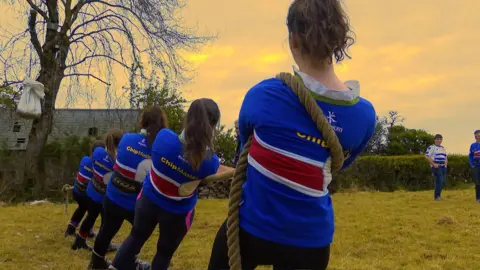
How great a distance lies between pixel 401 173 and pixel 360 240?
13372 millimetres

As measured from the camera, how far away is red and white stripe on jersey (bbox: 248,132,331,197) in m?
1.74

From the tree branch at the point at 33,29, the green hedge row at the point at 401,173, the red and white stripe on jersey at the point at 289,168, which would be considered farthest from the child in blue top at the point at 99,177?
the green hedge row at the point at 401,173

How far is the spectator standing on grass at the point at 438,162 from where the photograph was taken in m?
11.7

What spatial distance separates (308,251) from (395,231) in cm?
589

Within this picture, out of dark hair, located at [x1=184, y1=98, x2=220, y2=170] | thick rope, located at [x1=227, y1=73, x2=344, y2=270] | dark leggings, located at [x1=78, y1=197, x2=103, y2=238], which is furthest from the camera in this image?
dark leggings, located at [x1=78, y1=197, x2=103, y2=238]

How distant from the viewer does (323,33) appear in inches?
68.3

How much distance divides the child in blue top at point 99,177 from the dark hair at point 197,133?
2.18 metres

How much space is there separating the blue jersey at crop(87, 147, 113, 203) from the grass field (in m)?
0.73

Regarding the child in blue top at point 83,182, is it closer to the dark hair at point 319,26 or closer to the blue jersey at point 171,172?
the blue jersey at point 171,172

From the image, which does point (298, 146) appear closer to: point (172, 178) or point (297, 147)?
point (297, 147)

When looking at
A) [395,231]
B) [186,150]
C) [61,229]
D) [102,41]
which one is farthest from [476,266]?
[102,41]

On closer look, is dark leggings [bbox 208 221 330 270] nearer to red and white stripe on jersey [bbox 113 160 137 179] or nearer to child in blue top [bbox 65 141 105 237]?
red and white stripe on jersey [bbox 113 160 137 179]

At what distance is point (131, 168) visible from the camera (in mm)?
4164

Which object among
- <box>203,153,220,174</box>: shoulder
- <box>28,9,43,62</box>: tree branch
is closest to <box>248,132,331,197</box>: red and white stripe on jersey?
<box>203,153,220,174</box>: shoulder
